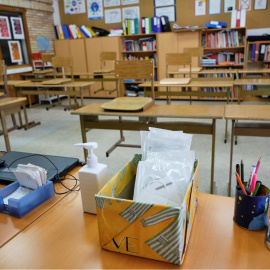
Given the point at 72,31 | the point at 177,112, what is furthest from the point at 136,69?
the point at 72,31

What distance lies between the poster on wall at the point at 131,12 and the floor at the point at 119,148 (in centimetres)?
307

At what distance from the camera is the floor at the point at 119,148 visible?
2.52 m

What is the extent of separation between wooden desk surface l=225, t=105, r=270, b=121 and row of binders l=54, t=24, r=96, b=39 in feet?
17.9

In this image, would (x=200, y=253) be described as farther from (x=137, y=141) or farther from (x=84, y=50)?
(x=84, y=50)

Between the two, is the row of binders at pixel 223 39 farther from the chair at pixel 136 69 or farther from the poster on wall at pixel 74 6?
the chair at pixel 136 69

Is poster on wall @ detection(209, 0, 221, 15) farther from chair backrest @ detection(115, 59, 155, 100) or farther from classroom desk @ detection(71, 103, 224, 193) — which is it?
classroom desk @ detection(71, 103, 224, 193)

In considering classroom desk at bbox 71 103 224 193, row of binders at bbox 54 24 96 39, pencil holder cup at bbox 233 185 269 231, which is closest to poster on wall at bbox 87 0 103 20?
row of binders at bbox 54 24 96 39

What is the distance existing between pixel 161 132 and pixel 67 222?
1.26 ft

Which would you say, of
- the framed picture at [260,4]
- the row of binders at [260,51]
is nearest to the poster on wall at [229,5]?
the framed picture at [260,4]

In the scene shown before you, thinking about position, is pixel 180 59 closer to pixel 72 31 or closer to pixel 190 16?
pixel 190 16

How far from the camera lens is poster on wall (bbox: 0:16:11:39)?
5.58 m

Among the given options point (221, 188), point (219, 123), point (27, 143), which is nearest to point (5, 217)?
point (221, 188)

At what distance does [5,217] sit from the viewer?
2.74ft

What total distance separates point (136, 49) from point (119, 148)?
3673 mm
